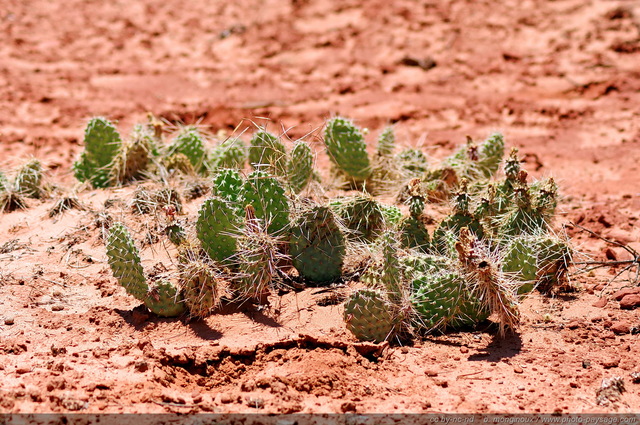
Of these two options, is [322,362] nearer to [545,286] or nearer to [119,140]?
[545,286]

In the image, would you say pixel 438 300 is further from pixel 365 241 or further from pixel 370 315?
pixel 365 241

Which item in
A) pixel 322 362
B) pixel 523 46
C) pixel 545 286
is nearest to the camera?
pixel 322 362

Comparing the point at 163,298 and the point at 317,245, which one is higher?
the point at 317,245

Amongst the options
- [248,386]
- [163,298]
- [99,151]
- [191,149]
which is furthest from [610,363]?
[99,151]

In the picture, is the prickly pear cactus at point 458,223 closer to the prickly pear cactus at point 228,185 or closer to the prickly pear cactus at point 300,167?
the prickly pear cactus at point 300,167

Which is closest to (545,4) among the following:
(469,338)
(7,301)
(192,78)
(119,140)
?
(192,78)

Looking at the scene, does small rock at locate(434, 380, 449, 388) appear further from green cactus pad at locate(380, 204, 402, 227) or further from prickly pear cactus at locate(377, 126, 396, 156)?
prickly pear cactus at locate(377, 126, 396, 156)
